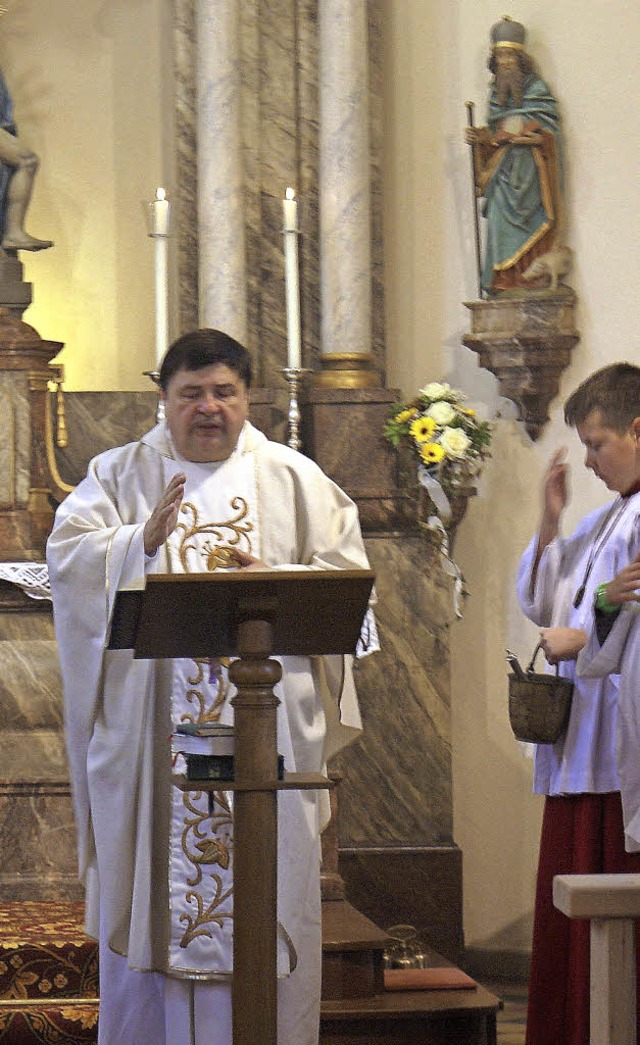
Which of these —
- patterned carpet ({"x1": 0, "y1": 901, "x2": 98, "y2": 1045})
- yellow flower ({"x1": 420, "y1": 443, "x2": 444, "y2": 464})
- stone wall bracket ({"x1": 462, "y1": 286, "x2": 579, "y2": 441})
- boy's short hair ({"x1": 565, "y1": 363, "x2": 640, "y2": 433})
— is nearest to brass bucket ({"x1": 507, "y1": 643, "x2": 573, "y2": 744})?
boy's short hair ({"x1": 565, "y1": 363, "x2": 640, "y2": 433})

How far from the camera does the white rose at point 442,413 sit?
5992 millimetres

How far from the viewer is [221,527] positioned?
4.18 meters

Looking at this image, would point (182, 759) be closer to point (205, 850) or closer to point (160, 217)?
point (205, 850)

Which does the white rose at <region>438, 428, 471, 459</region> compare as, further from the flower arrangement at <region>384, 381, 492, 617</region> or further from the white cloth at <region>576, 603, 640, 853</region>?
the white cloth at <region>576, 603, 640, 853</region>

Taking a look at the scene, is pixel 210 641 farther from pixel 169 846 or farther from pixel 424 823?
pixel 424 823

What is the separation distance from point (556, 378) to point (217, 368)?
2.60m

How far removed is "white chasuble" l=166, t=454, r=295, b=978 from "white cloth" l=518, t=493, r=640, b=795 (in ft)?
2.54

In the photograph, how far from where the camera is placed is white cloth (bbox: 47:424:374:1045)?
3.87 m

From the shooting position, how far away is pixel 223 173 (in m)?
6.47

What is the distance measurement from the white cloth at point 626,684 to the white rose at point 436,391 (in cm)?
222

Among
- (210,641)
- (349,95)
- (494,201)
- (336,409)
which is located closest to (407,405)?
(336,409)

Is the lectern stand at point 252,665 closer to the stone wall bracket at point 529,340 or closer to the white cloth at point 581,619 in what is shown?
the white cloth at point 581,619

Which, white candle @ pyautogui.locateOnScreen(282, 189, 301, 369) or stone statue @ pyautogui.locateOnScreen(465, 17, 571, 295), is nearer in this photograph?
white candle @ pyautogui.locateOnScreen(282, 189, 301, 369)

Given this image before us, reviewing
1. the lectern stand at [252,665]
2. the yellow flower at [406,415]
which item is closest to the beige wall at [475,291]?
the yellow flower at [406,415]
